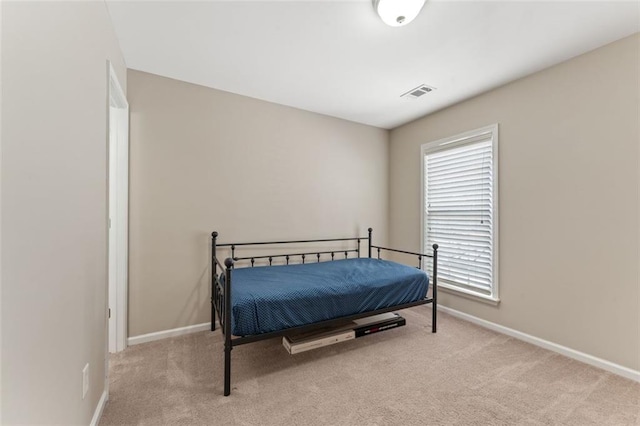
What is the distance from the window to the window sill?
0.01m

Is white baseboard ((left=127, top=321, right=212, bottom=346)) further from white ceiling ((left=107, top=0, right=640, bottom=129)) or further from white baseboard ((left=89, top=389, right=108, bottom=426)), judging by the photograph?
white ceiling ((left=107, top=0, right=640, bottom=129))

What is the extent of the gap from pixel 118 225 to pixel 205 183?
790mm

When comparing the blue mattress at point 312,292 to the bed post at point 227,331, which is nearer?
the bed post at point 227,331

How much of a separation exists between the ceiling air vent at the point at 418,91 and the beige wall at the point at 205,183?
3.14 ft

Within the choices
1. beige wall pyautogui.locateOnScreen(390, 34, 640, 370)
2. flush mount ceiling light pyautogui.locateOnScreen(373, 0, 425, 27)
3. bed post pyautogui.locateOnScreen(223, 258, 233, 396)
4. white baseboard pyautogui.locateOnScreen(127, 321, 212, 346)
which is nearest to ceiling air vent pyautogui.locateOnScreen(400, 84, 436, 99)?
beige wall pyautogui.locateOnScreen(390, 34, 640, 370)

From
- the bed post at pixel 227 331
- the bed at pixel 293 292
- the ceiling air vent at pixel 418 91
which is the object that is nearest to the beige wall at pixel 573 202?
the ceiling air vent at pixel 418 91

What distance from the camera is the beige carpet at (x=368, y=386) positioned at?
5.08 ft

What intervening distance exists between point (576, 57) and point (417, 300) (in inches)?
94.2

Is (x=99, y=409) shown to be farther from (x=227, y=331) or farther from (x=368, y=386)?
(x=368, y=386)

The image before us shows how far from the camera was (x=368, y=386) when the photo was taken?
5.96ft

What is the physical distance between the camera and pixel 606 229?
2.01 metres

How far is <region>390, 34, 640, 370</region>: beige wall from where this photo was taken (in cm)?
193

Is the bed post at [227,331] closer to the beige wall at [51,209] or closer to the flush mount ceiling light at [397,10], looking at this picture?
the beige wall at [51,209]

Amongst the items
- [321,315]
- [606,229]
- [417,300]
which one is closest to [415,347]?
[417,300]
